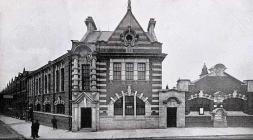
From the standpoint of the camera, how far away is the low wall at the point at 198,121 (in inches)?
1062

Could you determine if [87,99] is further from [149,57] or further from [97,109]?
[149,57]

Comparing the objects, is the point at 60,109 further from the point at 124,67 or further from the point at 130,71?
the point at 130,71

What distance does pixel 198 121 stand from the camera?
27.1 m

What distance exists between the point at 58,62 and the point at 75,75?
511cm

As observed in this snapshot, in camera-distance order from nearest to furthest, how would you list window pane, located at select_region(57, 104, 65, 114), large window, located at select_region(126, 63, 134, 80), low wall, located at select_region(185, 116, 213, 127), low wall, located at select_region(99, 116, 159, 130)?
low wall, located at select_region(99, 116, 159, 130)
large window, located at select_region(126, 63, 134, 80)
low wall, located at select_region(185, 116, 213, 127)
window pane, located at select_region(57, 104, 65, 114)

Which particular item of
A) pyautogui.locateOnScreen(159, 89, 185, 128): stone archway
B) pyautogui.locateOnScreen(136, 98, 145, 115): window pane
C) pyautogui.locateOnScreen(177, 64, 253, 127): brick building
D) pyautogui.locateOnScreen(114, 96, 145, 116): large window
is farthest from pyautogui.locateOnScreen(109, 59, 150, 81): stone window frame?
pyautogui.locateOnScreen(177, 64, 253, 127): brick building

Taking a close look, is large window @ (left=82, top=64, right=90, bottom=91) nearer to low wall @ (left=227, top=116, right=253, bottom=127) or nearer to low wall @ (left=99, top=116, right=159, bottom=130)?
low wall @ (left=99, top=116, right=159, bottom=130)

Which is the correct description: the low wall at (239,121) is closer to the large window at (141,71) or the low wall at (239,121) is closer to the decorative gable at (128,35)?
the large window at (141,71)

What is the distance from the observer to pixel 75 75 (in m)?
25.8

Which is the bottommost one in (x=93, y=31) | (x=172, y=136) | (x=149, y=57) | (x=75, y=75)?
(x=172, y=136)

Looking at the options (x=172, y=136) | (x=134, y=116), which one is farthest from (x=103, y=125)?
(x=172, y=136)

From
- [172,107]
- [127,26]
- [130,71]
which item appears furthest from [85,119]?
[127,26]

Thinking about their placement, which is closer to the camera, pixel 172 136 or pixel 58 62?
pixel 172 136

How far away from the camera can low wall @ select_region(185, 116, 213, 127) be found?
26984 mm
